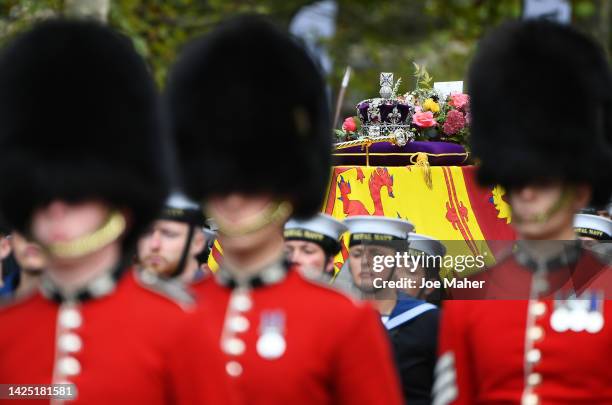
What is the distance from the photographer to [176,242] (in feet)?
19.9

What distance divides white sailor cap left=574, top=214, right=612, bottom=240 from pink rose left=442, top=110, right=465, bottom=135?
0.87 metres

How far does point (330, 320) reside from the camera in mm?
3885

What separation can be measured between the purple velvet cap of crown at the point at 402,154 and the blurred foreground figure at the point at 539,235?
9.67ft

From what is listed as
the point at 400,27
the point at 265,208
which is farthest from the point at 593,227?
the point at 400,27

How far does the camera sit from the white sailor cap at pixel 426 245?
244 inches

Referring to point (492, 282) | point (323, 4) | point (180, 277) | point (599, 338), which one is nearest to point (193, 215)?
point (180, 277)

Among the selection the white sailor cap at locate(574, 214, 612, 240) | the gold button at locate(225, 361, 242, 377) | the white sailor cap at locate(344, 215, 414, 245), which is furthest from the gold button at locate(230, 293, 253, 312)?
the white sailor cap at locate(574, 214, 612, 240)

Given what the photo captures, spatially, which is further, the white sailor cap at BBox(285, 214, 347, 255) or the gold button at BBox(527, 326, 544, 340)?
the white sailor cap at BBox(285, 214, 347, 255)

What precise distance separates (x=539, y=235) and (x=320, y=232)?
1936 millimetres

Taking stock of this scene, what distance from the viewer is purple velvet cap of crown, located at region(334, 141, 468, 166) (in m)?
7.40

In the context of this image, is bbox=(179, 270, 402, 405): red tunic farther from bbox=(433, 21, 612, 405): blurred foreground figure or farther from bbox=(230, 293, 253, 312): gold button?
bbox=(433, 21, 612, 405): blurred foreground figure

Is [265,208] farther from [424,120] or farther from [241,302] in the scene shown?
[424,120]

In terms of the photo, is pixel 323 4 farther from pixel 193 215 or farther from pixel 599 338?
pixel 599 338

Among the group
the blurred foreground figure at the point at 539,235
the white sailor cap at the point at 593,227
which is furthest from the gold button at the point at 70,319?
the white sailor cap at the point at 593,227
